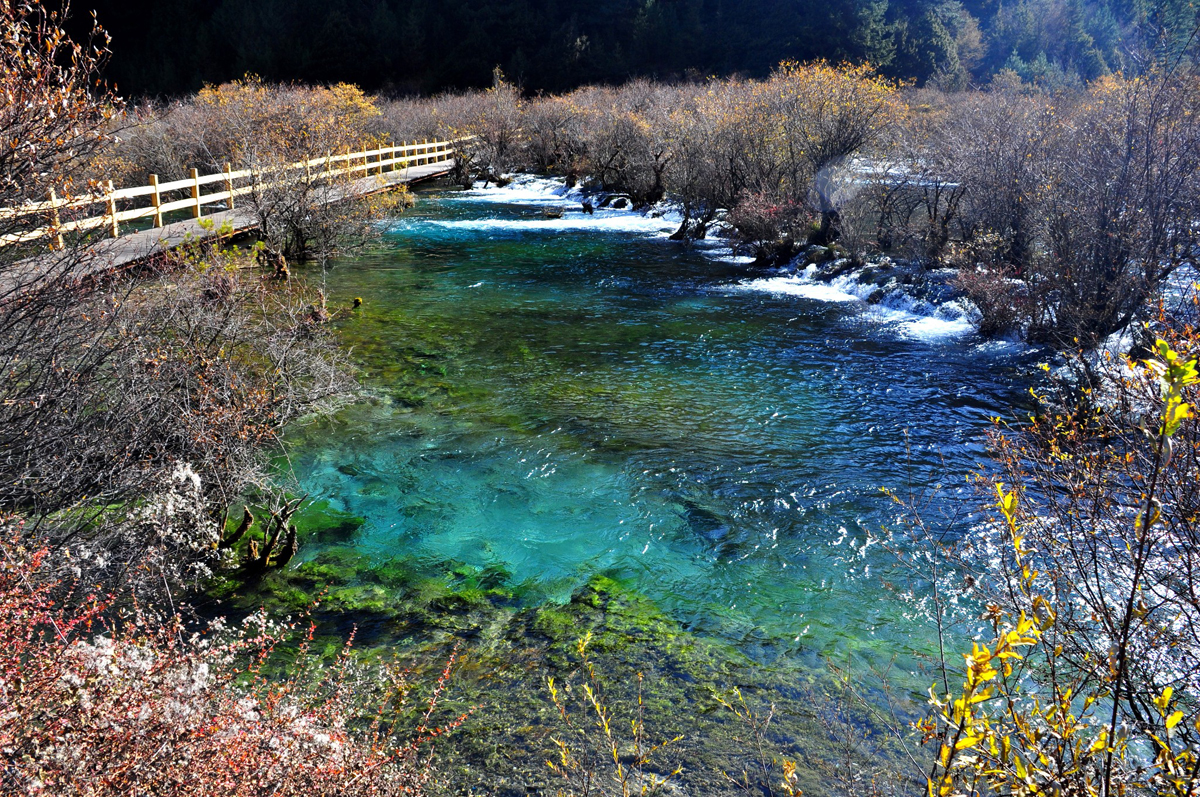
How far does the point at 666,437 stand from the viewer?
10.4 m

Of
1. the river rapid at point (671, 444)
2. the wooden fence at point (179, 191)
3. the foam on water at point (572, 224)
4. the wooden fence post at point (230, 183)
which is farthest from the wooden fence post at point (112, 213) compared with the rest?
the foam on water at point (572, 224)

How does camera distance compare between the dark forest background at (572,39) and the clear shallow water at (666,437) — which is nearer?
the clear shallow water at (666,437)

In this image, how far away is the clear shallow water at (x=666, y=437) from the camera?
7.39 meters

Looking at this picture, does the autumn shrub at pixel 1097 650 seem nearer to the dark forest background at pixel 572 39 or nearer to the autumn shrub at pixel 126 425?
the autumn shrub at pixel 126 425

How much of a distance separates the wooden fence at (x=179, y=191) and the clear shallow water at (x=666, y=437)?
2.64 m

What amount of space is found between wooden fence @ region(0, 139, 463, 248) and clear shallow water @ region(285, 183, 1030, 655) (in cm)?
264

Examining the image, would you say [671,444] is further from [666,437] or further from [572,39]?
[572,39]

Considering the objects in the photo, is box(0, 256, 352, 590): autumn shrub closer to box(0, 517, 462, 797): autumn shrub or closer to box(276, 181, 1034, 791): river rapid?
box(276, 181, 1034, 791): river rapid

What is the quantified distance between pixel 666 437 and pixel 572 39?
63181 mm

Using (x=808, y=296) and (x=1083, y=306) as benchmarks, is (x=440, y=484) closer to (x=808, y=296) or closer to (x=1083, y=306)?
(x=1083, y=306)

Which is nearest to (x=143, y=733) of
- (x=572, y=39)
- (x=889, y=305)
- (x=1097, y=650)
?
(x=1097, y=650)

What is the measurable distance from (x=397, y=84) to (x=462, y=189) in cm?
3520

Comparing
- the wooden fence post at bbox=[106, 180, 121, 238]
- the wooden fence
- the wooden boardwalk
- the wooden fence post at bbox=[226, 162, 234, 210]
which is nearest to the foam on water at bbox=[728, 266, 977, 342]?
the wooden fence

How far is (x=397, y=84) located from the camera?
6688 cm
